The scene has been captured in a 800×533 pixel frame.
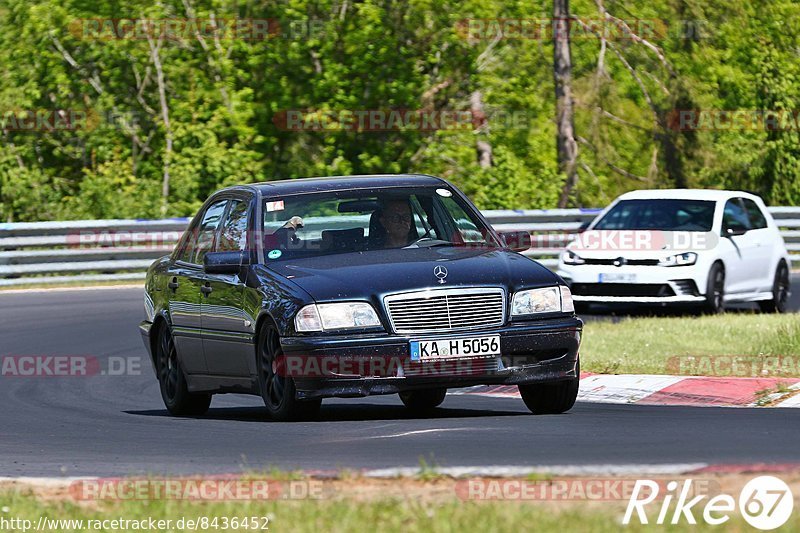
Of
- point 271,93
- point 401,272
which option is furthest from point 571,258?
point 271,93

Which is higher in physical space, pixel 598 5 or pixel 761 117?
pixel 598 5

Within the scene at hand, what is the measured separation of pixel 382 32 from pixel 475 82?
8.74 feet

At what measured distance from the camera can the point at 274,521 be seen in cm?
646

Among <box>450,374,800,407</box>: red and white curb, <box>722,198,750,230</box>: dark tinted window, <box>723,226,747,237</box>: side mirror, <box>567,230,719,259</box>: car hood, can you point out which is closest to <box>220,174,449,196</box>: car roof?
<box>450,374,800,407</box>: red and white curb

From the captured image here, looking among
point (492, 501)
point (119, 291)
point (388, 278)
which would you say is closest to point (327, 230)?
point (388, 278)

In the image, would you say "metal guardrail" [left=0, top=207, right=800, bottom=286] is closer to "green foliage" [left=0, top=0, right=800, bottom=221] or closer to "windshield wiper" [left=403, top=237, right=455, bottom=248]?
"green foliage" [left=0, top=0, right=800, bottom=221]

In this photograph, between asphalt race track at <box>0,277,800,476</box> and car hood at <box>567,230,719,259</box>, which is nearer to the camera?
asphalt race track at <box>0,277,800,476</box>

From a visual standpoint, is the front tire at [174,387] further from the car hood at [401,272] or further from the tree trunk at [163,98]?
the tree trunk at [163,98]

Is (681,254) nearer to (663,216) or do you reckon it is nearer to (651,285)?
(651,285)

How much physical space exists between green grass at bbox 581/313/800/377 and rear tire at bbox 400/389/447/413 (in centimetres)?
192

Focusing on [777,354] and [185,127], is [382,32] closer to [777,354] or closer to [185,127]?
[185,127]

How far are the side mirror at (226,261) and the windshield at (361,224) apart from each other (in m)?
0.17

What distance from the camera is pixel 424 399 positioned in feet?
39.1

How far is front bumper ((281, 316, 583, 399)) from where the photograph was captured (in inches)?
387
